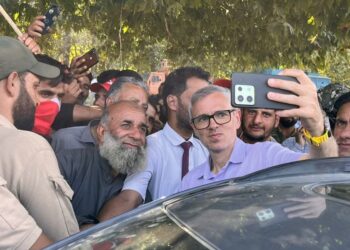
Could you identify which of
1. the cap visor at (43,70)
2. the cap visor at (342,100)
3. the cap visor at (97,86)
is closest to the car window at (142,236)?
the cap visor at (43,70)

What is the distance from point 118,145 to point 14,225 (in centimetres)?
122

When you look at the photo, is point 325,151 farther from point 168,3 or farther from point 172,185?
point 168,3

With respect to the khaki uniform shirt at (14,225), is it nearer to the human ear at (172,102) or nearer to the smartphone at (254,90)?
the smartphone at (254,90)

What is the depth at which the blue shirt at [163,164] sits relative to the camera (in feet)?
10.5

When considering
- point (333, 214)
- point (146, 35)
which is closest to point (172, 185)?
point (333, 214)

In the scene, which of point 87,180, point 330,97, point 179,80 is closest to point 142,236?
point 87,180

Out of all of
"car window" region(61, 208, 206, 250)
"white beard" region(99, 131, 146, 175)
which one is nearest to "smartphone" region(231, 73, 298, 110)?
"car window" region(61, 208, 206, 250)

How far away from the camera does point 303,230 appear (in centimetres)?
136

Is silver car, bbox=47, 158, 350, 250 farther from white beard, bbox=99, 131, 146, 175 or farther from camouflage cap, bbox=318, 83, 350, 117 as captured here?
camouflage cap, bbox=318, 83, 350, 117

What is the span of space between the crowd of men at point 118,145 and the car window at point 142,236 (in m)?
0.38

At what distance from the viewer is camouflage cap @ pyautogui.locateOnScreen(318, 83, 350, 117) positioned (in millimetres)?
3748

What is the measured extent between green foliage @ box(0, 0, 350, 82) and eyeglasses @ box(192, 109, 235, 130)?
174cm

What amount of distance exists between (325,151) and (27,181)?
3.77 feet

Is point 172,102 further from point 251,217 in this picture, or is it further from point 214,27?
point 214,27
